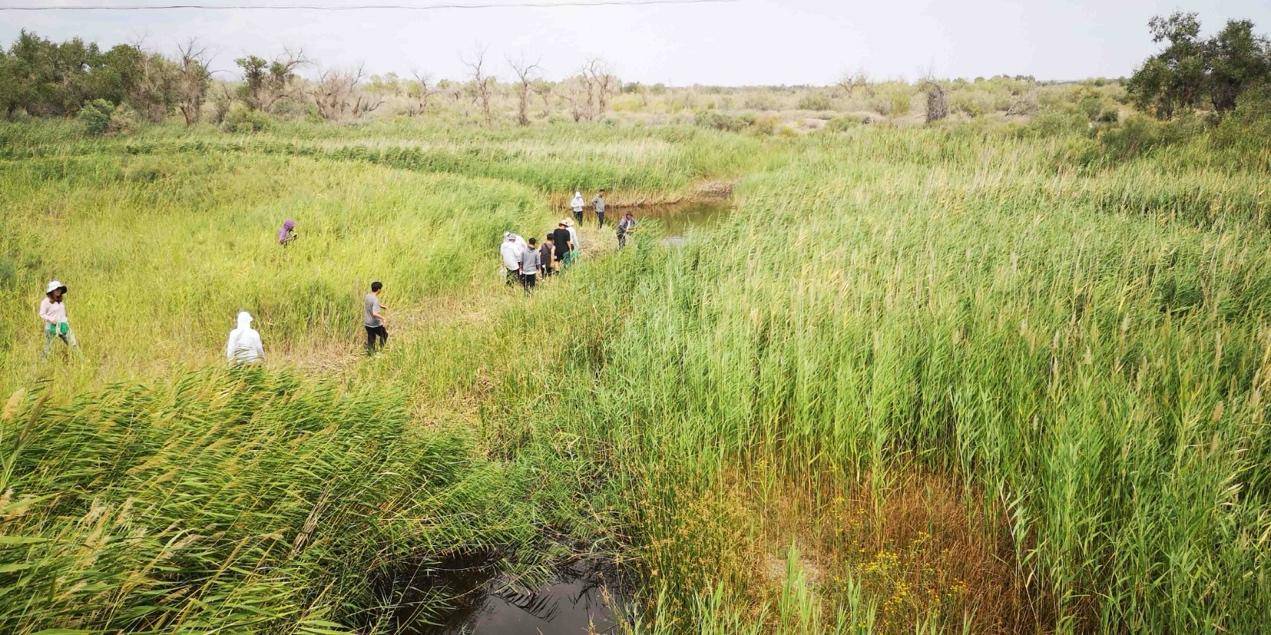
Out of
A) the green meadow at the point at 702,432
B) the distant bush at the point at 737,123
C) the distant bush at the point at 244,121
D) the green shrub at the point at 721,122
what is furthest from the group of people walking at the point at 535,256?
the green shrub at the point at 721,122

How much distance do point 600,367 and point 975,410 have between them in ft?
13.1

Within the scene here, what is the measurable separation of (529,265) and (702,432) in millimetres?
6516

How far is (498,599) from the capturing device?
468 centimetres

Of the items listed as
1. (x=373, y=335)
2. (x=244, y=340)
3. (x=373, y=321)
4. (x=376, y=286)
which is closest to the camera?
(x=244, y=340)

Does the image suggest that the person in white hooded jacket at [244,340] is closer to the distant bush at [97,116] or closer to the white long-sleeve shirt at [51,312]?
the white long-sleeve shirt at [51,312]

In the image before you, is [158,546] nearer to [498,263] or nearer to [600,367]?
[600,367]

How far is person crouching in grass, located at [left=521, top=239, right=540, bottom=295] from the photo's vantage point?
11.0 m

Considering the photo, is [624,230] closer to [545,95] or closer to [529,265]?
[529,265]

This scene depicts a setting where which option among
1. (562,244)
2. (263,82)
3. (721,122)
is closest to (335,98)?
(263,82)

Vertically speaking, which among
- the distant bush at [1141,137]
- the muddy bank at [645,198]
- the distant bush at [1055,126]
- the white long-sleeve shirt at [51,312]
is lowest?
the white long-sleeve shirt at [51,312]

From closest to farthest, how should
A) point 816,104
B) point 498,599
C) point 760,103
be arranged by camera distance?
point 498,599
point 816,104
point 760,103

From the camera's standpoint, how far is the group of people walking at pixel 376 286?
6.64 meters

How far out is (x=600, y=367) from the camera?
7.51 meters

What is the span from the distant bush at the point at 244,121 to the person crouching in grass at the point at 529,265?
97.3 feet
